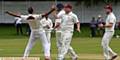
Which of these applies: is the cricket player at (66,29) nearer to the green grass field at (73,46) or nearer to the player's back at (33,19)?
the player's back at (33,19)

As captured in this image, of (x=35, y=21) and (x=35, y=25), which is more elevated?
(x=35, y=21)

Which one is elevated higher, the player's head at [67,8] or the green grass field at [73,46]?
the player's head at [67,8]

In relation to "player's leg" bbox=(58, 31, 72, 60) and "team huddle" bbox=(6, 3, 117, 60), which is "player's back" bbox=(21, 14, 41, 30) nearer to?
"team huddle" bbox=(6, 3, 117, 60)

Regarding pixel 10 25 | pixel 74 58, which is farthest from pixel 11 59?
pixel 10 25

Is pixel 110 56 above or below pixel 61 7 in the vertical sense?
below

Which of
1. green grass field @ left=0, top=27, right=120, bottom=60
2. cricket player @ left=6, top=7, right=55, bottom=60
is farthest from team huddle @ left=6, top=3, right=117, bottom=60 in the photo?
green grass field @ left=0, top=27, right=120, bottom=60

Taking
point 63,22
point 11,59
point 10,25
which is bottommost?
point 10,25

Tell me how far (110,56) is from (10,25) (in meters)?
36.7

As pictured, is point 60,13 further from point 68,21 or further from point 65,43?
point 65,43

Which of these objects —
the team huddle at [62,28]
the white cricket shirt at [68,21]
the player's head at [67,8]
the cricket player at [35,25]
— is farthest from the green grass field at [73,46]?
the player's head at [67,8]

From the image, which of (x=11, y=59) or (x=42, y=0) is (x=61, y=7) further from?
(x=42, y=0)

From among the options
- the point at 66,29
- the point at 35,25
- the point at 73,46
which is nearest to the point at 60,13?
the point at 66,29

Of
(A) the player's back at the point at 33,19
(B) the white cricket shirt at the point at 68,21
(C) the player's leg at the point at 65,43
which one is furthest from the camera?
(B) the white cricket shirt at the point at 68,21

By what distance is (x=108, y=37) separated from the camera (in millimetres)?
20078
